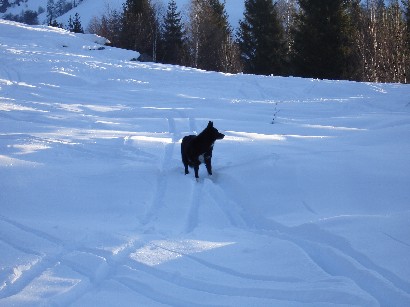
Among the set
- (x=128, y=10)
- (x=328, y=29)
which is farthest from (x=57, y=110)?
(x=128, y=10)

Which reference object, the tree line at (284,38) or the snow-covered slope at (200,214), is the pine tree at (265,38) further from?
the snow-covered slope at (200,214)

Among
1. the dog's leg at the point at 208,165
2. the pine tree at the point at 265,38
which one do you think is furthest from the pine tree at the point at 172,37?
the dog's leg at the point at 208,165

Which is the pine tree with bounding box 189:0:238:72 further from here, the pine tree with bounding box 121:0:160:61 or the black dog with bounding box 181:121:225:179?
the black dog with bounding box 181:121:225:179

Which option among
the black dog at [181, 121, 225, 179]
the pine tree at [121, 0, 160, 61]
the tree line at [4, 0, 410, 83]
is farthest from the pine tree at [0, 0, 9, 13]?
the black dog at [181, 121, 225, 179]

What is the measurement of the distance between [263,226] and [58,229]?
2566 mm

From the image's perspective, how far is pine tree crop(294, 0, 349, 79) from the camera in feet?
92.1

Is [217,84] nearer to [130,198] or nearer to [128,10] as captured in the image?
[130,198]

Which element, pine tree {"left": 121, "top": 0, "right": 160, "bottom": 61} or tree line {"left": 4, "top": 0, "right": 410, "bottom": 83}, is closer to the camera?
tree line {"left": 4, "top": 0, "right": 410, "bottom": 83}

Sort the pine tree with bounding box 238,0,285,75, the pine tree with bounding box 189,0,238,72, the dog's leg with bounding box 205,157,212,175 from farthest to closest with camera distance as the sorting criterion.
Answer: the pine tree with bounding box 189,0,238,72, the pine tree with bounding box 238,0,285,75, the dog's leg with bounding box 205,157,212,175

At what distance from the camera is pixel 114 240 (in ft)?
15.3

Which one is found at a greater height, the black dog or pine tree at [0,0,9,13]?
pine tree at [0,0,9,13]

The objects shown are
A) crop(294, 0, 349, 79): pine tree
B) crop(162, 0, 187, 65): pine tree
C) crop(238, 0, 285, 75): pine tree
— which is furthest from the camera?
crop(162, 0, 187, 65): pine tree

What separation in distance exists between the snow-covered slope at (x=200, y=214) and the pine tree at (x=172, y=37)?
1137 inches

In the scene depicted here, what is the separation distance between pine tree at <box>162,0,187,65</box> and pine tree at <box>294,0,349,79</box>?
48.0 feet
